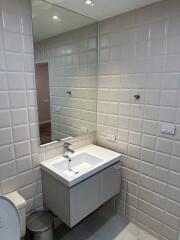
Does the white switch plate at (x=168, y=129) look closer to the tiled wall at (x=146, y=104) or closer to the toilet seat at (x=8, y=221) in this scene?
the tiled wall at (x=146, y=104)

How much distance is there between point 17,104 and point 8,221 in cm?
82

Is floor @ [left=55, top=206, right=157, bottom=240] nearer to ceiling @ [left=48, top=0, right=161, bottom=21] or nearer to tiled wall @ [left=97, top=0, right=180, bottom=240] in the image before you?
tiled wall @ [left=97, top=0, right=180, bottom=240]

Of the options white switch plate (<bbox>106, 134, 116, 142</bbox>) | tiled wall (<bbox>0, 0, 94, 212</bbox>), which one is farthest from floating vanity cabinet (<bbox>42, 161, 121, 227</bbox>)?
white switch plate (<bbox>106, 134, 116, 142</bbox>)

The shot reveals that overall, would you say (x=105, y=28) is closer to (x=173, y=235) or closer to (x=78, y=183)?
(x=78, y=183)

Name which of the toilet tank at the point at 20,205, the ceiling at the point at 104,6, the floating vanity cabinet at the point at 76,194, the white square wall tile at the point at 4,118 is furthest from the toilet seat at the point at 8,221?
the ceiling at the point at 104,6

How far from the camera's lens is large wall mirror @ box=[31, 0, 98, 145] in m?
1.49

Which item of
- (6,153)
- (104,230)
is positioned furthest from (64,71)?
(104,230)

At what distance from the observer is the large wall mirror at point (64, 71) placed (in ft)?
4.87

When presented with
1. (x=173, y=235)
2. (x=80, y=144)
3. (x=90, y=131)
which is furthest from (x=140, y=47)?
(x=173, y=235)

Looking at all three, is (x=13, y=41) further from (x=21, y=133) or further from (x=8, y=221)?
(x=8, y=221)

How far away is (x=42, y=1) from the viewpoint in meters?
1.36

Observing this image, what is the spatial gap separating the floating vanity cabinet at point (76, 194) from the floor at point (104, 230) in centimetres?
43

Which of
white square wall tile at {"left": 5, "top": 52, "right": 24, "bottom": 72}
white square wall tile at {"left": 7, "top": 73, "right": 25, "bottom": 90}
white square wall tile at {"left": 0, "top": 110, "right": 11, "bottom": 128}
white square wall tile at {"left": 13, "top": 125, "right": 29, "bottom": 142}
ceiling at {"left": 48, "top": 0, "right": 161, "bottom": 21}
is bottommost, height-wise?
white square wall tile at {"left": 13, "top": 125, "right": 29, "bottom": 142}

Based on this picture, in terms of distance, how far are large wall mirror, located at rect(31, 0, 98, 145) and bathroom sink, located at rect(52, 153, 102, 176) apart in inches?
9.6
